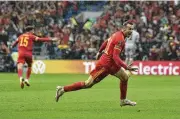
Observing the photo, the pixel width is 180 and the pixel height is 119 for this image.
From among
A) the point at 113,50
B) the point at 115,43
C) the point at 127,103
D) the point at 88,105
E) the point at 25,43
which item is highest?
the point at 115,43

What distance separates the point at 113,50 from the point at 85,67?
69.3 ft

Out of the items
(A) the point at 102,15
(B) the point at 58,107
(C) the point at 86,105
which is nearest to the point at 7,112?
(B) the point at 58,107

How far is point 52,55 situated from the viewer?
123 feet

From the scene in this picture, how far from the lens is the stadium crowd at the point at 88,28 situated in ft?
122

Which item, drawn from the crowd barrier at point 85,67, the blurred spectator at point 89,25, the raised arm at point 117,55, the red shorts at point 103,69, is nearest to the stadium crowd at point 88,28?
the blurred spectator at point 89,25

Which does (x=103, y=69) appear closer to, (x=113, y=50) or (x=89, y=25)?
(x=113, y=50)

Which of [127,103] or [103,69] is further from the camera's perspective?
[127,103]

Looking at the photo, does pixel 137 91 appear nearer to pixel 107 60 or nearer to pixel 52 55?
pixel 107 60

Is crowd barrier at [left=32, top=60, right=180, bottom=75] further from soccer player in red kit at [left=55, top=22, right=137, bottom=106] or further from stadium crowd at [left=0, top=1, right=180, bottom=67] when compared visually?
soccer player in red kit at [left=55, top=22, right=137, bottom=106]

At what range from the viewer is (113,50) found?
14836 mm

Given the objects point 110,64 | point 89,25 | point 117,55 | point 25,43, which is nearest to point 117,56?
point 117,55

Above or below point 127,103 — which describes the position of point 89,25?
above

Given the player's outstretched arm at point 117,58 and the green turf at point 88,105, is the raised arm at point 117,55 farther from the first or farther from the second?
the green turf at point 88,105

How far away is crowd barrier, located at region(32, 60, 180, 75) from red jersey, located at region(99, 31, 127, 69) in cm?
2009
